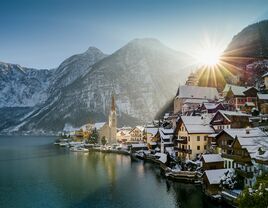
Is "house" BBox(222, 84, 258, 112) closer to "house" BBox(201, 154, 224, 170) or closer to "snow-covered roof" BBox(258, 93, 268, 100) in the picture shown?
"snow-covered roof" BBox(258, 93, 268, 100)

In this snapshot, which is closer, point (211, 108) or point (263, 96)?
point (263, 96)

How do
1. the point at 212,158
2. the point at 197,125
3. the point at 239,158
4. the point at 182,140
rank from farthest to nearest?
1. the point at 182,140
2. the point at 197,125
3. the point at 212,158
4. the point at 239,158

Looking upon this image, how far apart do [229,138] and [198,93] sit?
60881 mm

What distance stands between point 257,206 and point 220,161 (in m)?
26.7

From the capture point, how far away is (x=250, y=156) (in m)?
40.6

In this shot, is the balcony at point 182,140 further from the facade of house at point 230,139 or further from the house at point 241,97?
the house at point 241,97

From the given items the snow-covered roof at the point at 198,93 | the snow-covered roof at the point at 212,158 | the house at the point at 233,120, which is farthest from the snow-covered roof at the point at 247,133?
the snow-covered roof at the point at 198,93

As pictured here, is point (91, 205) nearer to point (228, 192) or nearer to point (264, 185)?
point (228, 192)

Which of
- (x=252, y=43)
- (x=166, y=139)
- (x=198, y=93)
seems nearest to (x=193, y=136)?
(x=166, y=139)

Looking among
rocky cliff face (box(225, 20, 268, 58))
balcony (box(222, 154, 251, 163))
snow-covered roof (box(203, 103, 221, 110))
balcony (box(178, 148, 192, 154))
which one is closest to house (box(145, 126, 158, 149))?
snow-covered roof (box(203, 103, 221, 110))

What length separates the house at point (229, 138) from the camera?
1832 inches

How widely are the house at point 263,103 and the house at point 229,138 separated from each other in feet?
75.7

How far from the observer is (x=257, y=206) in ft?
77.7

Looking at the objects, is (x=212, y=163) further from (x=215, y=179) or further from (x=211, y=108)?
(x=211, y=108)
